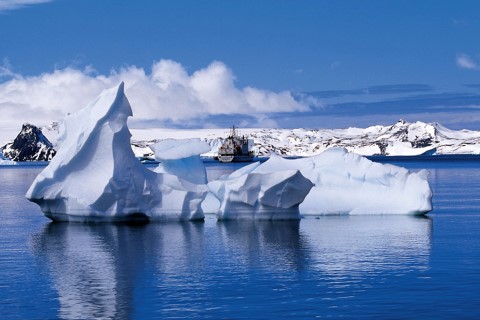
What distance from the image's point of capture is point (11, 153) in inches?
7544

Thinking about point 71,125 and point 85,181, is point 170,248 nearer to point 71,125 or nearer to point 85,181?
point 85,181

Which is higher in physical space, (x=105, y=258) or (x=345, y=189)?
(x=345, y=189)

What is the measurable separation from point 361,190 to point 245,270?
12227mm

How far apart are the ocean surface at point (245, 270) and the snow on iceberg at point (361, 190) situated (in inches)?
42.8

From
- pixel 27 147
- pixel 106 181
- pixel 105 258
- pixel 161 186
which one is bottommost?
pixel 105 258

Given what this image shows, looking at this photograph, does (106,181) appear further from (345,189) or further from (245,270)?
(245,270)

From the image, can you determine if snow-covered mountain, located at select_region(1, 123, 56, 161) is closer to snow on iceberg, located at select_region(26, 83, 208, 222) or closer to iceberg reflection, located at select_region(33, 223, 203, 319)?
snow on iceberg, located at select_region(26, 83, 208, 222)

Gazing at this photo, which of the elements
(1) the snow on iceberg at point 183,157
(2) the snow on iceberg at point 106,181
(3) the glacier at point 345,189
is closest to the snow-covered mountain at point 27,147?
(1) the snow on iceberg at point 183,157

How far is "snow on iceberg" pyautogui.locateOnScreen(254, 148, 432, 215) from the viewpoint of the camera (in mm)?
29281

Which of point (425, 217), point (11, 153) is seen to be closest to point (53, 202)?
point (425, 217)

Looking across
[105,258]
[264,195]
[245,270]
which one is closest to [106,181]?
[264,195]

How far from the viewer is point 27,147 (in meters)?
193

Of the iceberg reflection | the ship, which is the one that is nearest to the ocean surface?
the iceberg reflection

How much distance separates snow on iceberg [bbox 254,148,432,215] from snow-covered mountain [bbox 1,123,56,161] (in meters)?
165
